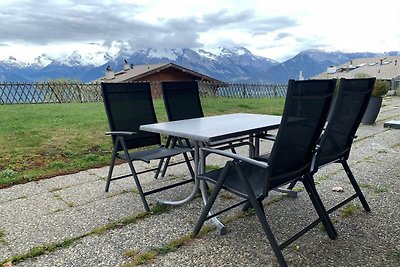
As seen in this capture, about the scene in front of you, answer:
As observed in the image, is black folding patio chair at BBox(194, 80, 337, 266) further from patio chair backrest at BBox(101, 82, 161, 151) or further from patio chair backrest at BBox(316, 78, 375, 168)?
patio chair backrest at BBox(101, 82, 161, 151)

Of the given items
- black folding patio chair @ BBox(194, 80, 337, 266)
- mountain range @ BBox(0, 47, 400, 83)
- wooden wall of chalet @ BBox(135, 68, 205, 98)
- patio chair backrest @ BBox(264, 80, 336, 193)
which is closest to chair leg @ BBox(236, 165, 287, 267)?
black folding patio chair @ BBox(194, 80, 337, 266)

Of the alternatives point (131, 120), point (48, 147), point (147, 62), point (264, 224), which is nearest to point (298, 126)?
point (264, 224)

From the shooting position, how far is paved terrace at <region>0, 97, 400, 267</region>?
6.17 feet

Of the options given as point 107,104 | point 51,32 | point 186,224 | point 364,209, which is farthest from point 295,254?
point 51,32

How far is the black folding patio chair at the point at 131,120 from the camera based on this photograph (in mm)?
2963

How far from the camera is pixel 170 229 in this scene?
226 cm

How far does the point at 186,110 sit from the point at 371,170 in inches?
91.0

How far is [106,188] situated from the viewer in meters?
3.09

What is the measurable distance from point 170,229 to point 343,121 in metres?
1.48

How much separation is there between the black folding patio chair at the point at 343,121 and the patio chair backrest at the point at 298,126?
25cm

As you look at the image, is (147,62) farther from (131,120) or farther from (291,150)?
(291,150)

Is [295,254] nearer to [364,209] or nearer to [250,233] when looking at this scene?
[250,233]

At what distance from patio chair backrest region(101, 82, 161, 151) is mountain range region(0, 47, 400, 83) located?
125 meters

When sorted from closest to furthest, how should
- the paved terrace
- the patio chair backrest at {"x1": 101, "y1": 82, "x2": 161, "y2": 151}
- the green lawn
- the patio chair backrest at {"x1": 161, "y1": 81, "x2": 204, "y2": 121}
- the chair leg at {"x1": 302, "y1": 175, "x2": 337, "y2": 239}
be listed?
the paved terrace → the chair leg at {"x1": 302, "y1": 175, "x2": 337, "y2": 239} → the patio chair backrest at {"x1": 101, "y1": 82, "x2": 161, "y2": 151} → the patio chair backrest at {"x1": 161, "y1": 81, "x2": 204, "y2": 121} → the green lawn
